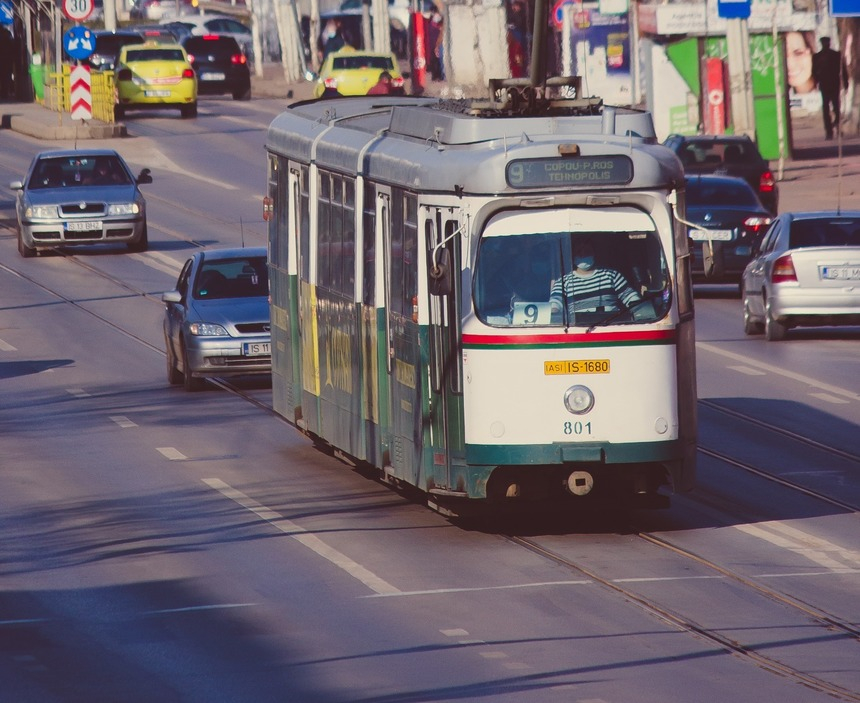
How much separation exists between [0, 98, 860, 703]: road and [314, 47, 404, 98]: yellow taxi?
35781mm

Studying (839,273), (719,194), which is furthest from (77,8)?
(839,273)

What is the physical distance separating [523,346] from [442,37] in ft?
194

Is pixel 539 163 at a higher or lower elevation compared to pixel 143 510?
higher

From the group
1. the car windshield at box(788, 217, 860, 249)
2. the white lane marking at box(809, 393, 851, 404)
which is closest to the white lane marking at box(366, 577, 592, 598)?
the white lane marking at box(809, 393, 851, 404)

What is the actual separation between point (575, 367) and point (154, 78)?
44833 mm

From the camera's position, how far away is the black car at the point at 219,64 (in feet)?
215

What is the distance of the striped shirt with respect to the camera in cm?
1441

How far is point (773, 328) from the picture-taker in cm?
2619

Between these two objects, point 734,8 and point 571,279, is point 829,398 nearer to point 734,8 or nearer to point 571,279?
point 571,279

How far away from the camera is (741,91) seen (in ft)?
152

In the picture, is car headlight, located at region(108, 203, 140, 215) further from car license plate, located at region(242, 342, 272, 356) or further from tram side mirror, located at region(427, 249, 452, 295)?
tram side mirror, located at region(427, 249, 452, 295)

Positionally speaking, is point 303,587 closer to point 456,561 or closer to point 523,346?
point 456,561

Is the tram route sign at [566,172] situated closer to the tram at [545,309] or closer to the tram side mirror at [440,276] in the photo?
the tram at [545,309]

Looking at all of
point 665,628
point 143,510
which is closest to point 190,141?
point 143,510
